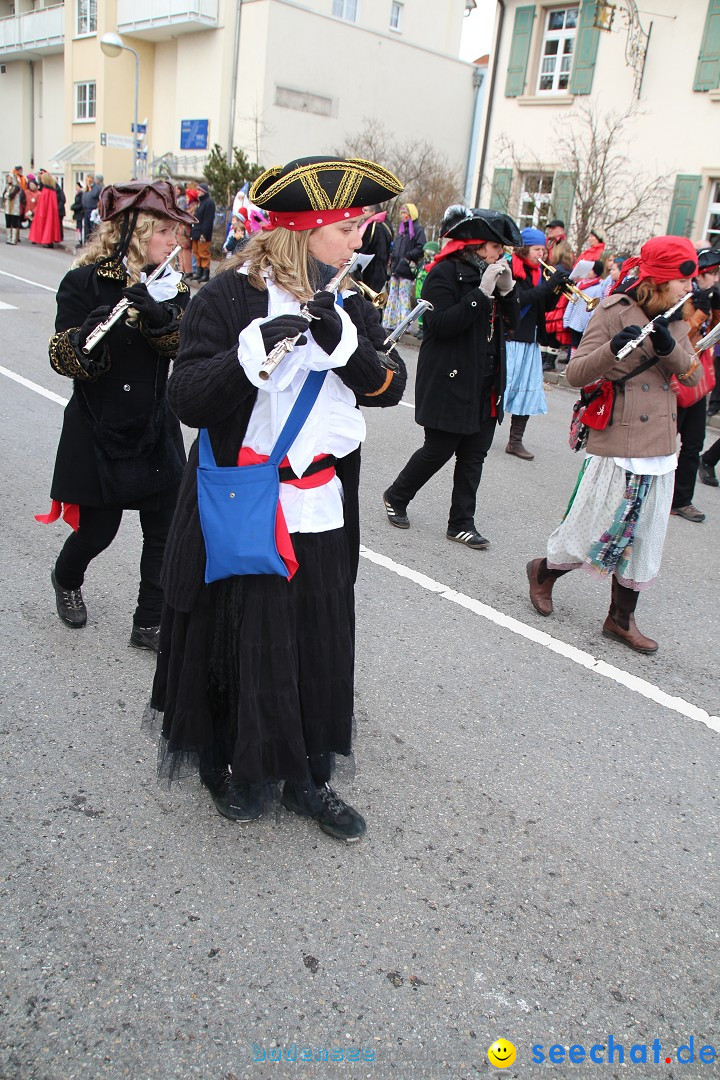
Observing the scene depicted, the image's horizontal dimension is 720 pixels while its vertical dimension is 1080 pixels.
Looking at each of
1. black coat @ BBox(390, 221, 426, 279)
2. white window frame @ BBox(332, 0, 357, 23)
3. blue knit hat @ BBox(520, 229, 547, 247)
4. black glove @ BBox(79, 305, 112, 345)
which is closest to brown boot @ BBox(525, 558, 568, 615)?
black glove @ BBox(79, 305, 112, 345)

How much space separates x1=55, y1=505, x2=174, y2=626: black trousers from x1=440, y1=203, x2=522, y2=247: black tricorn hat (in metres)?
2.29

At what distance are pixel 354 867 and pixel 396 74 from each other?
28044mm

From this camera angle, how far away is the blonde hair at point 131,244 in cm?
307

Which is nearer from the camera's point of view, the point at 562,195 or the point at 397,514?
the point at 397,514

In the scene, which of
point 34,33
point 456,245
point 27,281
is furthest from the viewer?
point 34,33

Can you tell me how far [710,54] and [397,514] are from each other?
1459 cm

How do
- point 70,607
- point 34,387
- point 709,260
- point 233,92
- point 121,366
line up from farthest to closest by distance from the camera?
point 233,92, point 34,387, point 709,260, point 70,607, point 121,366

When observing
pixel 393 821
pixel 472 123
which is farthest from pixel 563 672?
pixel 472 123

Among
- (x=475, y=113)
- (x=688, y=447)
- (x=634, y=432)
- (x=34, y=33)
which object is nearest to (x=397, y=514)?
(x=634, y=432)

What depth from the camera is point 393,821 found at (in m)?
2.67

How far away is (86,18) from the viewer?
28.3 metres

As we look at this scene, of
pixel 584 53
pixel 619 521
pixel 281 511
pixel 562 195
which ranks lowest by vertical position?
pixel 619 521

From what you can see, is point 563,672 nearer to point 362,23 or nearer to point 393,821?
point 393,821

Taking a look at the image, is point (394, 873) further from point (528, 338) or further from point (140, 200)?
point (528, 338)
